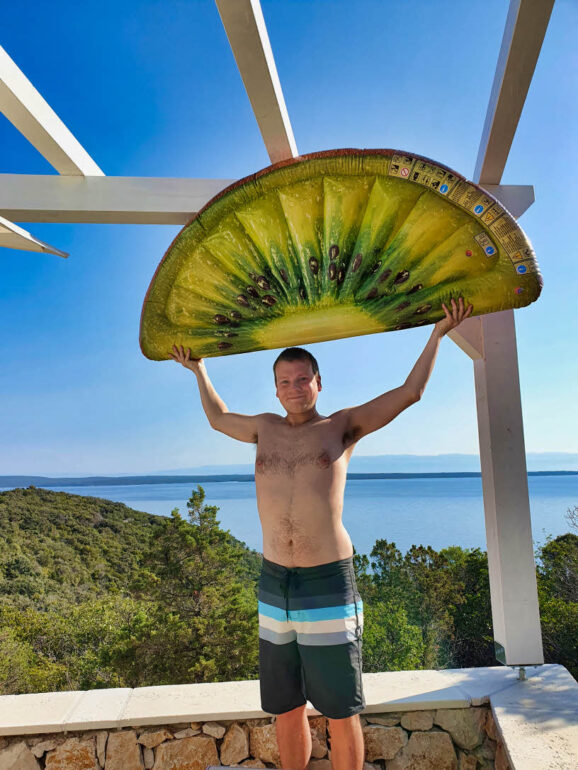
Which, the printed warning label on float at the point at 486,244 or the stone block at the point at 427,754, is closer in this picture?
the printed warning label on float at the point at 486,244

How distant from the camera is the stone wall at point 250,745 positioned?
184cm

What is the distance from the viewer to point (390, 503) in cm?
2427

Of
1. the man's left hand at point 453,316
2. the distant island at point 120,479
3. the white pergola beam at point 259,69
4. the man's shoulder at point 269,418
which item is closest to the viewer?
the white pergola beam at point 259,69

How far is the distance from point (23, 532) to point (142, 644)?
6973mm

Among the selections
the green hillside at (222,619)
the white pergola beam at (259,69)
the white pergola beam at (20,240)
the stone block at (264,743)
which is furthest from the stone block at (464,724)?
the green hillside at (222,619)

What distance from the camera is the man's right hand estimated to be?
5.91 feet

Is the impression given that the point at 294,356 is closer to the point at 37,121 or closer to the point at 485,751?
the point at 37,121

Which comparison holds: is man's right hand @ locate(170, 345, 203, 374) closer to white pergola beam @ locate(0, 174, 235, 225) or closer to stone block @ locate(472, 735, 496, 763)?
white pergola beam @ locate(0, 174, 235, 225)

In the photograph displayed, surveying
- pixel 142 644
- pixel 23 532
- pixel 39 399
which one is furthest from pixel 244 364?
pixel 142 644

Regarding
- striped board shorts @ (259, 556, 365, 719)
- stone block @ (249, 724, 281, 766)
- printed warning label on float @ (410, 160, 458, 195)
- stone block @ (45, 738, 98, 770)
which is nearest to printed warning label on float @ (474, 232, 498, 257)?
printed warning label on float @ (410, 160, 458, 195)

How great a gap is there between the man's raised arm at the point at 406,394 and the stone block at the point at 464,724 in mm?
1221

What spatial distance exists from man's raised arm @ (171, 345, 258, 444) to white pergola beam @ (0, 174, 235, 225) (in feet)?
2.22

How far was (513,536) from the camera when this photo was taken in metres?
2.05

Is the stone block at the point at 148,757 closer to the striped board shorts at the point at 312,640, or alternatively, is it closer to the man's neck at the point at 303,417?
the striped board shorts at the point at 312,640
